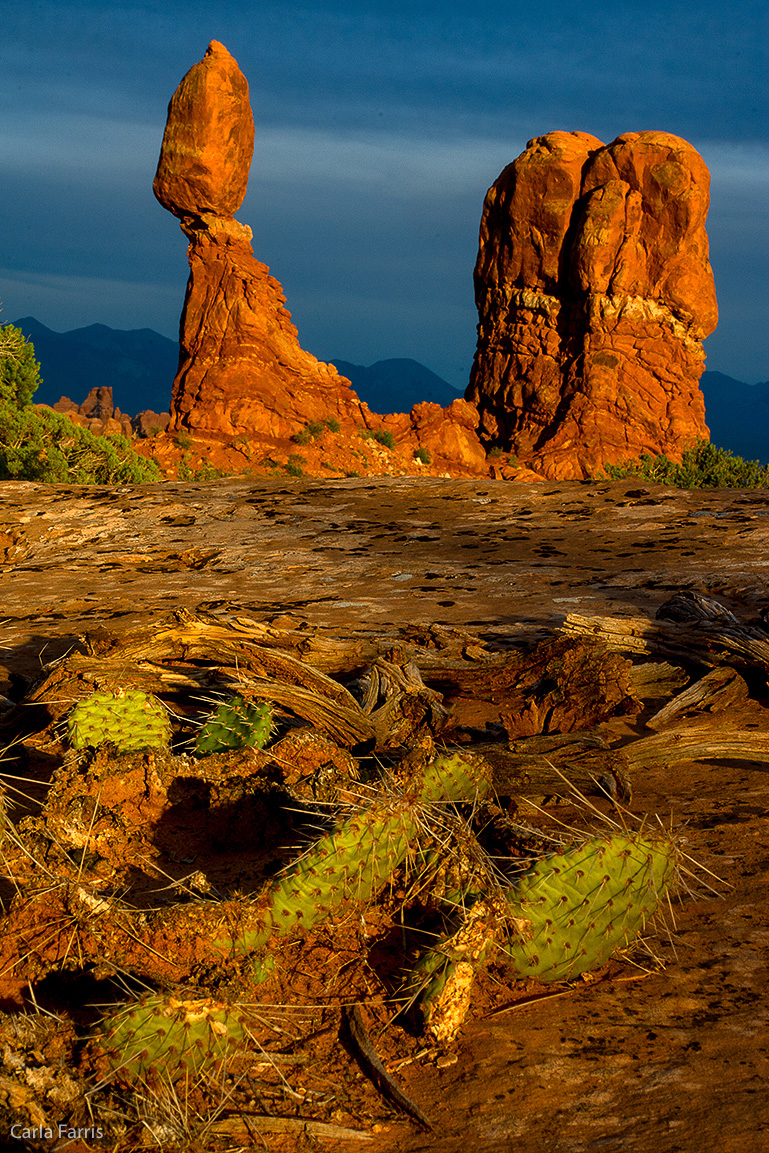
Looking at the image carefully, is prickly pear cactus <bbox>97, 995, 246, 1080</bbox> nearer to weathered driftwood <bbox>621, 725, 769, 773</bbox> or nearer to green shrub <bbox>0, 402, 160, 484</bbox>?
weathered driftwood <bbox>621, 725, 769, 773</bbox>

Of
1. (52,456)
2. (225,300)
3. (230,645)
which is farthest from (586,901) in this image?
(225,300)

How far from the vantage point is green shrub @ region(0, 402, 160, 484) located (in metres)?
15.1

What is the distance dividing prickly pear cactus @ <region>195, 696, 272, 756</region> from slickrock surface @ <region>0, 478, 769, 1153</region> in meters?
1.10

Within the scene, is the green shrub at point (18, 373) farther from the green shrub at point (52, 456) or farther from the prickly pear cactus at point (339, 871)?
the prickly pear cactus at point (339, 871)

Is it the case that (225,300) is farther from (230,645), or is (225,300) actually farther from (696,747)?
(696,747)

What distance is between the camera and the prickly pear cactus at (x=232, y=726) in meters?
2.65

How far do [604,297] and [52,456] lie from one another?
31119mm

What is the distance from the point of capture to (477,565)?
17.1ft

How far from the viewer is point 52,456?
1508cm

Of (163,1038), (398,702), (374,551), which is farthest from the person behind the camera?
(374,551)

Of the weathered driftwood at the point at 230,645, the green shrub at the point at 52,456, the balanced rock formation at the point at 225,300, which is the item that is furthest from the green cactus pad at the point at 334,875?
the balanced rock formation at the point at 225,300

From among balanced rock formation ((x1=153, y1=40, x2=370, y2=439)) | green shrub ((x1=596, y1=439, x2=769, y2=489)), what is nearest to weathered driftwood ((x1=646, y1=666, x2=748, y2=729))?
green shrub ((x1=596, y1=439, x2=769, y2=489))

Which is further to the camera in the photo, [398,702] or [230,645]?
[230,645]

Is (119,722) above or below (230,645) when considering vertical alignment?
below
